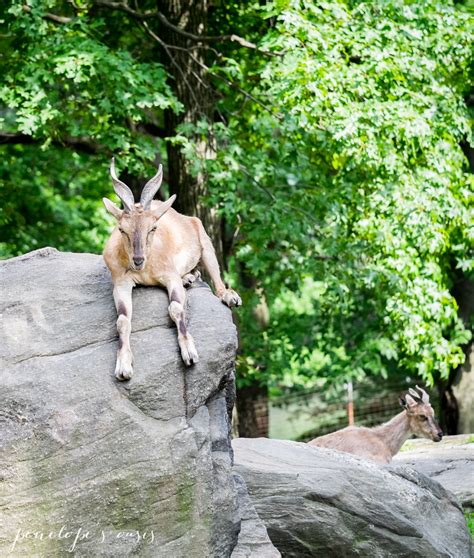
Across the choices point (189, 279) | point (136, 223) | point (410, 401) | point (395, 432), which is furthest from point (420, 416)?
point (136, 223)

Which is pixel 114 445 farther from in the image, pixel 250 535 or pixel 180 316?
Answer: pixel 250 535

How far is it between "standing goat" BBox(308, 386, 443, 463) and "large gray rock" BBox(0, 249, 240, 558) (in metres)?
4.77

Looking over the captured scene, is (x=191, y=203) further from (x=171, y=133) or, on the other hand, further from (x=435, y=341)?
(x=435, y=341)

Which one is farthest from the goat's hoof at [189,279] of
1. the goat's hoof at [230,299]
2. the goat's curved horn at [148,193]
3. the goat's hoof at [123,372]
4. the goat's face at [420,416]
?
the goat's face at [420,416]

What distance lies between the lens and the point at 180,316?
794 cm

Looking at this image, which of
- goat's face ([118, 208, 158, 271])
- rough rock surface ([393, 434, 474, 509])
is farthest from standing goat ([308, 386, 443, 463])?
goat's face ([118, 208, 158, 271])

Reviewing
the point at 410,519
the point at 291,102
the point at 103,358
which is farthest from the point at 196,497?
the point at 291,102

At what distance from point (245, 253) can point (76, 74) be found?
138 inches

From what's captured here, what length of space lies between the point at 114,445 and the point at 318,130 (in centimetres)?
758

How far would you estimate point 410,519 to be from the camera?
31.1 feet

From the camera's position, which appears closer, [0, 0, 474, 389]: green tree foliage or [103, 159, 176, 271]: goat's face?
[103, 159, 176, 271]: goat's face

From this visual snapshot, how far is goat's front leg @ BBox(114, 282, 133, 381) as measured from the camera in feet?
24.8

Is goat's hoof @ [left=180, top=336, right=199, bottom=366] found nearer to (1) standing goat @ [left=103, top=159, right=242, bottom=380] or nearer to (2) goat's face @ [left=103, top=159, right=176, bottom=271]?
(1) standing goat @ [left=103, top=159, right=242, bottom=380]

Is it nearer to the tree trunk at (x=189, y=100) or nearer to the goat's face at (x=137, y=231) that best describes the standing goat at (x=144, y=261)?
the goat's face at (x=137, y=231)
